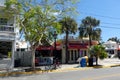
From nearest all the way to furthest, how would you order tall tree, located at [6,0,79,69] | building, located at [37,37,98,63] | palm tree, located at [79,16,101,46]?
tall tree, located at [6,0,79,69]
building, located at [37,37,98,63]
palm tree, located at [79,16,101,46]

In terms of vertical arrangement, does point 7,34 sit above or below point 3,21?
below

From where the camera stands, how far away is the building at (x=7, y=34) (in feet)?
100

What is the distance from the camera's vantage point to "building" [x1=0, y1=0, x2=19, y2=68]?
30.5m

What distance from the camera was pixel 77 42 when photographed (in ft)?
160

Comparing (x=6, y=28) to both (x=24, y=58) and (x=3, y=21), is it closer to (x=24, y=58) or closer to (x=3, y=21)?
(x=3, y=21)

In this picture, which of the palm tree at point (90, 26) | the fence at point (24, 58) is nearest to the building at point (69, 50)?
the fence at point (24, 58)

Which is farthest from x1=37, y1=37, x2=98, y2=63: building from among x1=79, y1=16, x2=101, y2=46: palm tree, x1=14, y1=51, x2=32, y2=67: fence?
x1=79, y1=16, x2=101, y2=46: palm tree

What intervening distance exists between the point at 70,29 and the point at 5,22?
55.6 feet

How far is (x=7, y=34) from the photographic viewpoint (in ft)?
102

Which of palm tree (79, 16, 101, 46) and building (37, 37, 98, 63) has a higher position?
palm tree (79, 16, 101, 46)

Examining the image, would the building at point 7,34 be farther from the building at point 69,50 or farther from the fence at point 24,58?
the building at point 69,50

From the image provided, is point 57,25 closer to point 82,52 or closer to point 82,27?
point 82,52

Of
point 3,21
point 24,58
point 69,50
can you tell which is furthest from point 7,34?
point 69,50

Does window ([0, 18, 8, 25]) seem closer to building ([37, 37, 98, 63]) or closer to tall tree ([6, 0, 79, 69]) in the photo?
tall tree ([6, 0, 79, 69])
